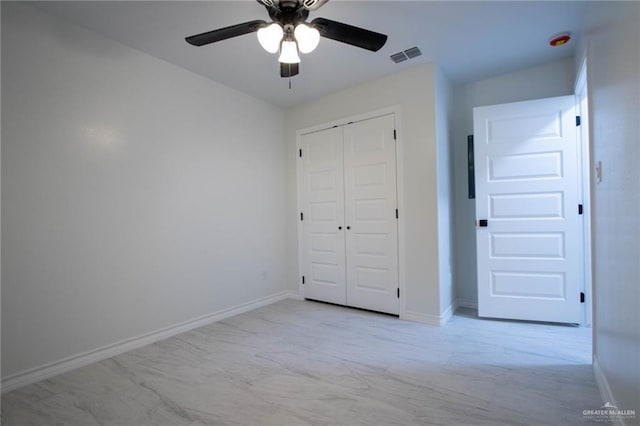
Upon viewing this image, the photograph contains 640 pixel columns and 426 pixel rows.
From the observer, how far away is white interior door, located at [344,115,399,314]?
3.27 m

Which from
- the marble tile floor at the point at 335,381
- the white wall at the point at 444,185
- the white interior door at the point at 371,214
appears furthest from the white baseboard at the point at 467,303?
the white interior door at the point at 371,214

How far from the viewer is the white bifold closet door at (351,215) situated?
3.29 meters

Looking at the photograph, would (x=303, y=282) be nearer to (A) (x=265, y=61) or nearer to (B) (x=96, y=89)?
(A) (x=265, y=61)

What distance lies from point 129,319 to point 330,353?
1777 millimetres

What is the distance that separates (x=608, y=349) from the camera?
5.46 ft

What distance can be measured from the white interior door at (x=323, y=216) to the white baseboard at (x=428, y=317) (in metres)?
0.82

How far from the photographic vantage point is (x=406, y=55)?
2820mm

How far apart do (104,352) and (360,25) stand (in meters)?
3.37

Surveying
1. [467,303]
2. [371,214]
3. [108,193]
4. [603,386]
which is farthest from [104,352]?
[467,303]

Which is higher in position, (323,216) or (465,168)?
(465,168)

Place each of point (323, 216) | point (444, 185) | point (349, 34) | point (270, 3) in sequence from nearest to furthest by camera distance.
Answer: point (270, 3) < point (349, 34) < point (444, 185) < point (323, 216)

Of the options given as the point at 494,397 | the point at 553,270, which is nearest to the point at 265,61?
the point at 494,397

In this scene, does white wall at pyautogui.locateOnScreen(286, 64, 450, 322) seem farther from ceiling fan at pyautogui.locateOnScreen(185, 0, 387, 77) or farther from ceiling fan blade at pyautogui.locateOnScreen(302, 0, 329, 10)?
ceiling fan blade at pyautogui.locateOnScreen(302, 0, 329, 10)

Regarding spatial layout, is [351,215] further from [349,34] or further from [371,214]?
[349,34]
